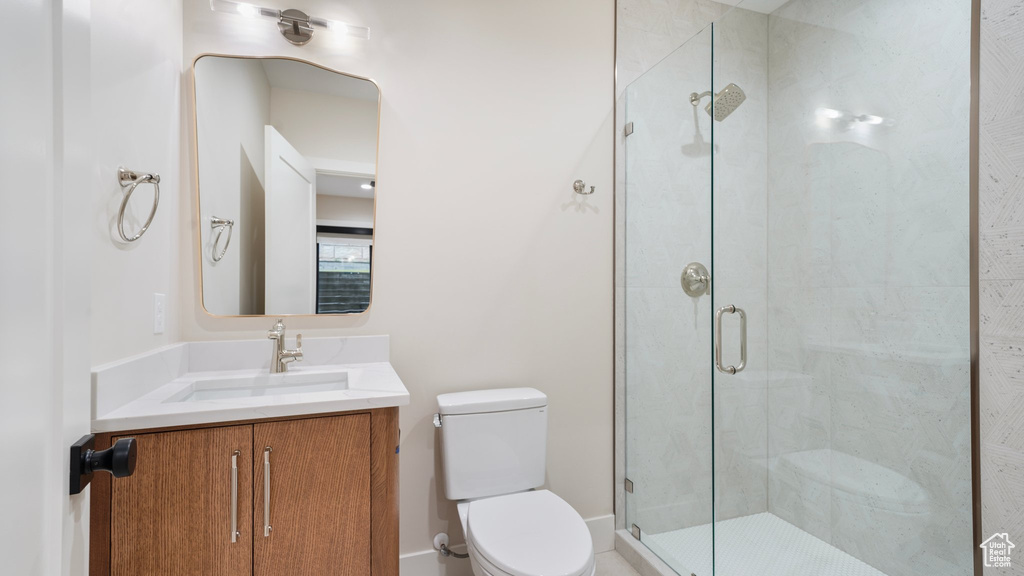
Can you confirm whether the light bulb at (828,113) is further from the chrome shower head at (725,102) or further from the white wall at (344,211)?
the white wall at (344,211)

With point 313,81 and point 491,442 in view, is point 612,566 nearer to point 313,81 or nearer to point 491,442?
point 491,442

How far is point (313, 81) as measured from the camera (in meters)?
1.70

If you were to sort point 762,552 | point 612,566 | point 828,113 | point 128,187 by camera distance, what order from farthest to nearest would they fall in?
point 612,566, point 762,552, point 828,113, point 128,187

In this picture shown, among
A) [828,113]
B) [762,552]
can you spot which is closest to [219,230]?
[828,113]

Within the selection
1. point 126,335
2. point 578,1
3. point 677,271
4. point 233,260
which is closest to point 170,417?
point 126,335

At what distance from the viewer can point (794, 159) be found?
1609 mm

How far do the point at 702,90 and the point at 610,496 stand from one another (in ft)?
5.55

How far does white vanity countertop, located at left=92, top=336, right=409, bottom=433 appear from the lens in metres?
1.08

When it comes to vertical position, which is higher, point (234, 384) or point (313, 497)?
point (234, 384)

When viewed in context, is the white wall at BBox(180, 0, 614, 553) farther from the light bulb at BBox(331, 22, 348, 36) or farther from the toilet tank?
the toilet tank

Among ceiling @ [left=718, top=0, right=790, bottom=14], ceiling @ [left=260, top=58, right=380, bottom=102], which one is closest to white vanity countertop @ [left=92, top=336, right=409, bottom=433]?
ceiling @ [left=260, top=58, right=380, bottom=102]

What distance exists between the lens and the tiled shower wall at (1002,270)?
919mm

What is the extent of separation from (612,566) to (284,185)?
195 centimetres

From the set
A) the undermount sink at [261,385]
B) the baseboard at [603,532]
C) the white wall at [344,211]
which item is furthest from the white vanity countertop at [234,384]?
the baseboard at [603,532]
